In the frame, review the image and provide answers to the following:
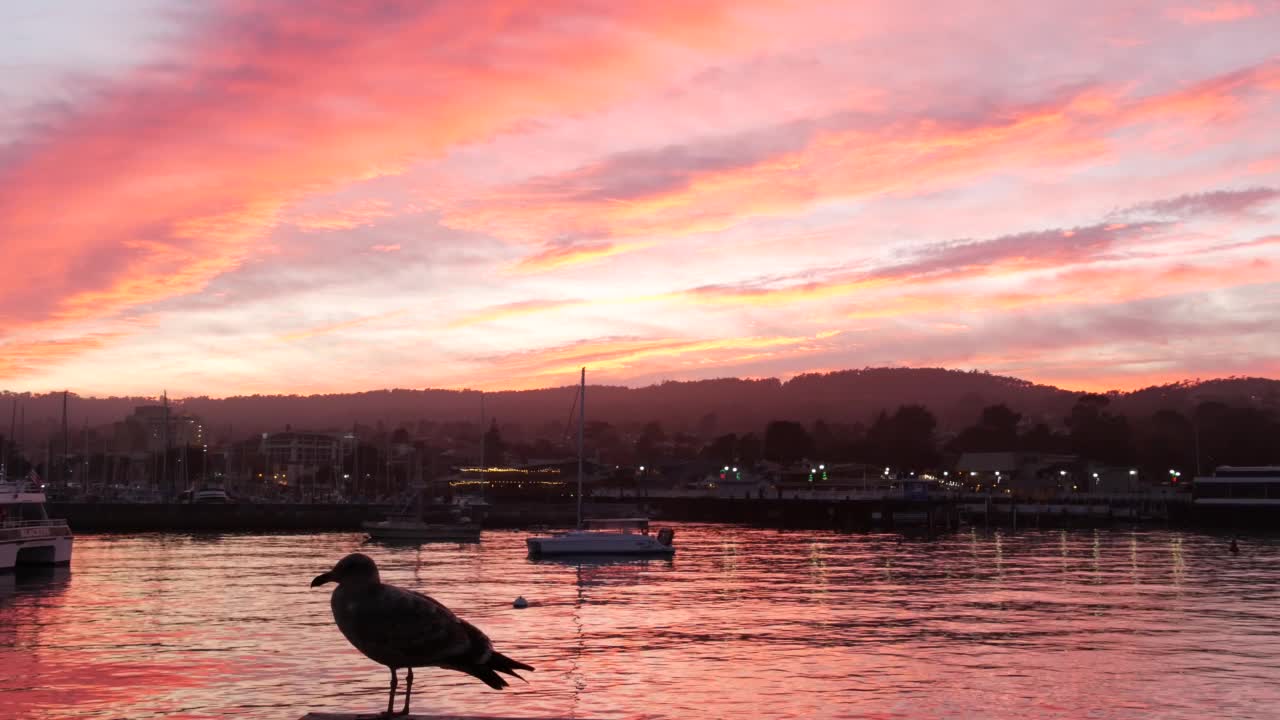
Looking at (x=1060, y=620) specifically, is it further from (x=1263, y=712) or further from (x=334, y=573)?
(x=334, y=573)

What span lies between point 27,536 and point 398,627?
67.8m

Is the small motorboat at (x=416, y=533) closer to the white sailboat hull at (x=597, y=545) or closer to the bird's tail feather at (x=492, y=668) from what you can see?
the white sailboat hull at (x=597, y=545)

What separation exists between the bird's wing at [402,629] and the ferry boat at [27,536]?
6543cm

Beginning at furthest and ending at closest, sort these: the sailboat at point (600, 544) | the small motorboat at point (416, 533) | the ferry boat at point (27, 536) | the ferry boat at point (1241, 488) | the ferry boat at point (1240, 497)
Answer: the ferry boat at point (1241, 488) < the ferry boat at point (1240, 497) < the small motorboat at point (416, 533) < the sailboat at point (600, 544) < the ferry boat at point (27, 536)

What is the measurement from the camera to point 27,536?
72.4 meters

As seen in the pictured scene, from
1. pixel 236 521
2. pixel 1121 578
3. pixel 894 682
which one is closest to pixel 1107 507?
pixel 1121 578

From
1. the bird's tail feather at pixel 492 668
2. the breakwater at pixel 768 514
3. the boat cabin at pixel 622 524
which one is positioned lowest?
the breakwater at pixel 768 514

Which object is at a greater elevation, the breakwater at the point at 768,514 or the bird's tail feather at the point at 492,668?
the bird's tail feather at the point at 492,668

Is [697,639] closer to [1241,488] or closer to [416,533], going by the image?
[416,533]

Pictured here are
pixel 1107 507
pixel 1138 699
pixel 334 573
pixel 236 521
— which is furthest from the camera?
pixel 1107 507

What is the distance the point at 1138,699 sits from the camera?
29.5 m

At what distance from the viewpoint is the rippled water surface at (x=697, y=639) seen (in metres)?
28.8

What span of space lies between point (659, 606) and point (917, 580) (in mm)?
22256

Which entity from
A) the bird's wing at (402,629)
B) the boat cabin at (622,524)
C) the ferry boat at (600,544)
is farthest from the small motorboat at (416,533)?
the bird's wing at (402,629)
